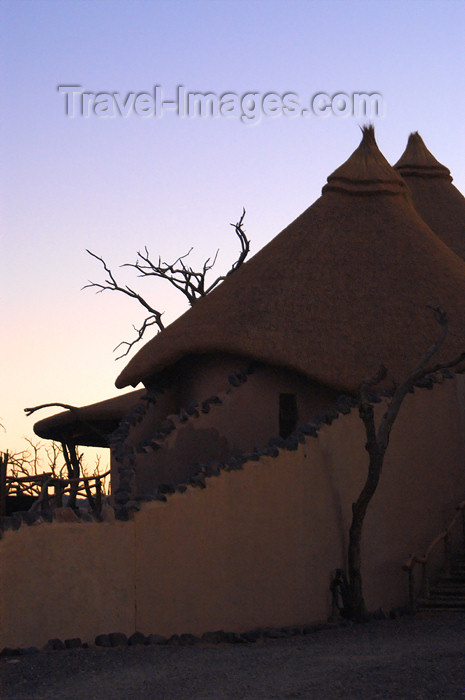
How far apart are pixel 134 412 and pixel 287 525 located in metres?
4.99

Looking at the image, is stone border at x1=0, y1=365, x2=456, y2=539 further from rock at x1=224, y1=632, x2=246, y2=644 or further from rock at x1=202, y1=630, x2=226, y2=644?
rock at x1=224, y1=632, x2=246, y2=644

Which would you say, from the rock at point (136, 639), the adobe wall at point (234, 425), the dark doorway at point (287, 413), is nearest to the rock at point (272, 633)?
the rock at point (136, 639)

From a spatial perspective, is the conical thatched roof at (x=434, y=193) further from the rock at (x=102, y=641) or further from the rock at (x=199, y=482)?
the rock at (x=102, y=641)

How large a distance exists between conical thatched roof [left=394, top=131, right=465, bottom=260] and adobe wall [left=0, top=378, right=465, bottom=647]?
7.49 meters

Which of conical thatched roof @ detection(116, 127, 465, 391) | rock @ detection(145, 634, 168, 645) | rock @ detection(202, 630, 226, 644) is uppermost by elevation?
conical thatched roof @ detection(116, 127, 465, 391)

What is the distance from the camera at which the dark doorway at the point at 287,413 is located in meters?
15.6

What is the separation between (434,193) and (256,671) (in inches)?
590

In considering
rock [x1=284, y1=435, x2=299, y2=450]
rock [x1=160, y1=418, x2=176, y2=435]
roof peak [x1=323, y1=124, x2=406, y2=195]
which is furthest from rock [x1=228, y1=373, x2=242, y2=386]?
roof peak [x1=323, y1=124, x2=406, y2=195]

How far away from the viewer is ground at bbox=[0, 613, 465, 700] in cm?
877

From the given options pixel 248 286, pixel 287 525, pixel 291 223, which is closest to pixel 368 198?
pixel 291 223

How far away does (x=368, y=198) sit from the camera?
1800 centimetres

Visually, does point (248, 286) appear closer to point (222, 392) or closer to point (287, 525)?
point (222, 392)

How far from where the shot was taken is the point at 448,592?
13.8m

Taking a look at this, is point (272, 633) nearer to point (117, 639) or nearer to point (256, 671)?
point (117, 639)
